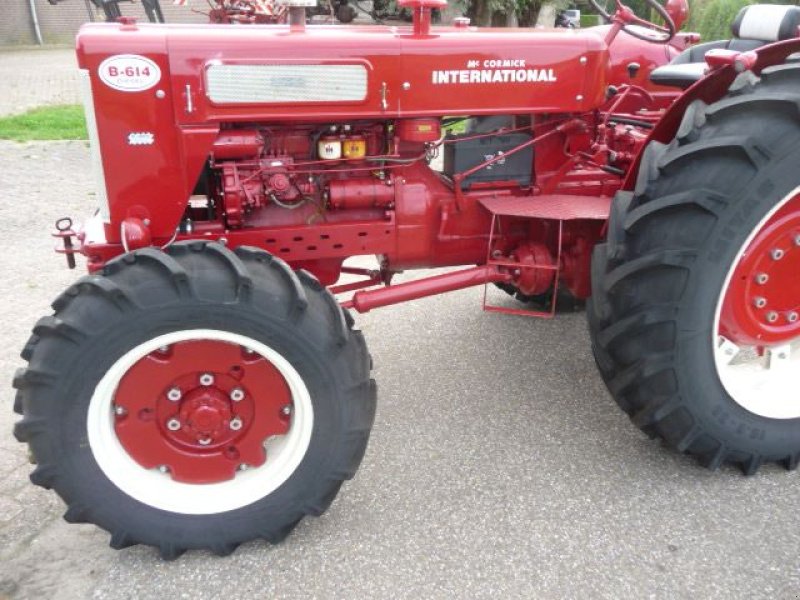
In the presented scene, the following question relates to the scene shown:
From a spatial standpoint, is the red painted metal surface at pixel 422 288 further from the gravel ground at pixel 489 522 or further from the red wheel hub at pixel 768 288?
the red wheel hub at pixel 768 288

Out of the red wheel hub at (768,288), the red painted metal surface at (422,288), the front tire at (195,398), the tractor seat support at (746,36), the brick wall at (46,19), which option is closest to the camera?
the front tire at (195,398)

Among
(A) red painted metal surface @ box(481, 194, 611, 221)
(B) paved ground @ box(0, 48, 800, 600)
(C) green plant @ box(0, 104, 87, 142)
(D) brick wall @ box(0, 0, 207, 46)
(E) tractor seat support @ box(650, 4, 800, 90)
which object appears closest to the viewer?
(B) paved ground @ box(0, 48, 800, 600)

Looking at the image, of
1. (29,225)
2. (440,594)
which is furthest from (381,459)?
(29,225)

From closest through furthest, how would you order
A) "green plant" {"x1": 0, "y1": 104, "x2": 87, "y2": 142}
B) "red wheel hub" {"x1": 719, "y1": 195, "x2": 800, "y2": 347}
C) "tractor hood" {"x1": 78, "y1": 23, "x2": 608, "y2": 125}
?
1. "tractor hood" {"x1": 78, "y1": 23, "x2": 608, "y2": 125}
2. "red wheel hub" {"x1": 719, "y1": 195, "x2": 800, "y2": 347}
3. "green plant" {"x1": 0, "y1": 104, "x2": 87, "y2": 142}

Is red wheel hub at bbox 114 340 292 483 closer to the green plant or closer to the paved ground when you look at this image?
the paved ground

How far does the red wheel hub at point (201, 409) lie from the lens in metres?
2.07

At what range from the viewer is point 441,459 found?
265 cm

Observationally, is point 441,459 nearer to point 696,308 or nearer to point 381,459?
point 381,459

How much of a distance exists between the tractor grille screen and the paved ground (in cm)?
133

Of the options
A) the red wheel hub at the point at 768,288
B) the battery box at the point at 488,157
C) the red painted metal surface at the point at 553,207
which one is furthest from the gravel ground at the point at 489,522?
the battery box at the point at 488,157

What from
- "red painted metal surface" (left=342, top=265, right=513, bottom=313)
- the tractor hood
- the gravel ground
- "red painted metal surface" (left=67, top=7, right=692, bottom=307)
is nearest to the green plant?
the gravel ground

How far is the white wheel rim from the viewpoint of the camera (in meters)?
2.00

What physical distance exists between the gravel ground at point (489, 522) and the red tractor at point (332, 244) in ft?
0.44

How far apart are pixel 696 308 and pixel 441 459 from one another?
1.06 meters
